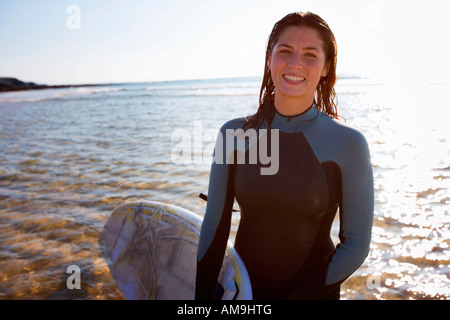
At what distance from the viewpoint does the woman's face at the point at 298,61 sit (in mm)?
1898

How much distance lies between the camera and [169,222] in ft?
10.4

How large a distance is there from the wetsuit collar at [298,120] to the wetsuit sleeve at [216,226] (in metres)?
0.36

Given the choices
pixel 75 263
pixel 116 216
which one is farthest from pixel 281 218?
pixel 75 263

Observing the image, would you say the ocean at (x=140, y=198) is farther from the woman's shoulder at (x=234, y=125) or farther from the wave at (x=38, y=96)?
the wave at (x=38, y=96)

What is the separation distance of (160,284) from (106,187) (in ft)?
11.7

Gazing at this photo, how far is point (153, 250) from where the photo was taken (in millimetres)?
3174

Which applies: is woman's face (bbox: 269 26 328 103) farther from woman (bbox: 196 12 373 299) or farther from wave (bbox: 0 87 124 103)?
wave (bbox: 0 87 124 103)

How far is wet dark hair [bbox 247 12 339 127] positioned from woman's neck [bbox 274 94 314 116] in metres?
0.08

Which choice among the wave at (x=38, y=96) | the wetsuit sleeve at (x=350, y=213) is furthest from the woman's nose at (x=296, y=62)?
the wave at (x=38, y=96)

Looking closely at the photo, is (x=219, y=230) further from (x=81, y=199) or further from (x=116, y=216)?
(x=81, y=199)

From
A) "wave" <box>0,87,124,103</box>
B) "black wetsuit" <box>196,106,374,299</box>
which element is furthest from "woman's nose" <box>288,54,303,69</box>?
"wave" <box>0,87,124,103</box>

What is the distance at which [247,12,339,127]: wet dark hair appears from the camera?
6.30 feet

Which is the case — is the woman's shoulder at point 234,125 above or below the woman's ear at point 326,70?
below

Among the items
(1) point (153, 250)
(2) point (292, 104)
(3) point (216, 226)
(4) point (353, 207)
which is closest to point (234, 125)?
(2) point (292, 104)
